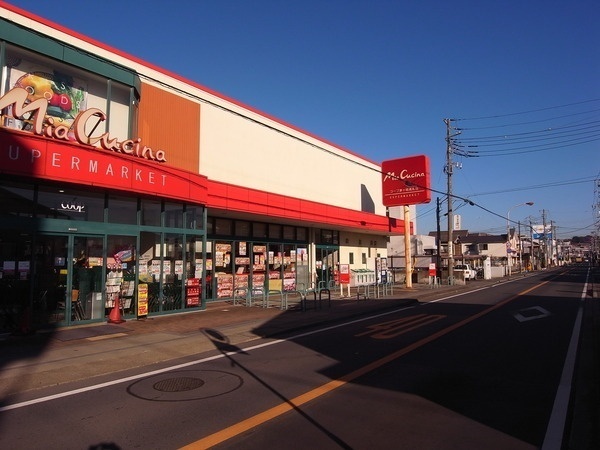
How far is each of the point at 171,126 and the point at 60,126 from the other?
5011 millimetres

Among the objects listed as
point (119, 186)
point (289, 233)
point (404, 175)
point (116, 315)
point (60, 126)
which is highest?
point (404, 175)

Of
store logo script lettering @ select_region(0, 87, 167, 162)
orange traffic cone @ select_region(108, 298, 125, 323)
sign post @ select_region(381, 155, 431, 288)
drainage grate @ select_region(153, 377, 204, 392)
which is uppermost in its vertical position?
Answer: sign post @ select_region(381, 155, 431, 288)

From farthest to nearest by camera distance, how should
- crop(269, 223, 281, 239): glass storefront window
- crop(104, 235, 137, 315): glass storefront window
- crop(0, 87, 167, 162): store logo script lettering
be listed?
crop(269, 223, 281, 239): glass storefront window < crop(104, 235, 137, 315): glass storefront window < crop(0, 87, 167, 162): store logo script lettering

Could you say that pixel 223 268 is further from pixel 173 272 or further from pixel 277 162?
pixel 277 162

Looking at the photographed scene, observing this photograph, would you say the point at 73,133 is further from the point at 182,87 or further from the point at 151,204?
the point at 182,87

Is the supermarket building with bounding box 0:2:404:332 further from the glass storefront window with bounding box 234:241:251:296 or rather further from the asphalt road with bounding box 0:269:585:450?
the asphalt road with bounding box 0:269:585:450

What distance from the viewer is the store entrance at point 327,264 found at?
2712cm

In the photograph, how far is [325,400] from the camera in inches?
252

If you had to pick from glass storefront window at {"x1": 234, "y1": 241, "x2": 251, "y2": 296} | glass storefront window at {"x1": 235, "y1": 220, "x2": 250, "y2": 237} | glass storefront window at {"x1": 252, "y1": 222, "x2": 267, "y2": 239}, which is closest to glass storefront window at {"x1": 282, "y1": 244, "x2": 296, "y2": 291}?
glass storefront window at {"x1": 252, "y1": 222, "x2": 267, "y2": 239}

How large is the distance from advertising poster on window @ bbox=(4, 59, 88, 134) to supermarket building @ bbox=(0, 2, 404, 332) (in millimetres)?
30

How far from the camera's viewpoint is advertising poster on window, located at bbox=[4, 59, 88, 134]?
12844mm

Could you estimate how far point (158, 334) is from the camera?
467 inches

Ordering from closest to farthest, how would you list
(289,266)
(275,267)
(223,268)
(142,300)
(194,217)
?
(142,300) < (194,217) < (223,268) < (275,267) < (289,266)

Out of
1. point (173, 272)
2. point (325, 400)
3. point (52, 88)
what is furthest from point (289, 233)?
point (325, 400)
